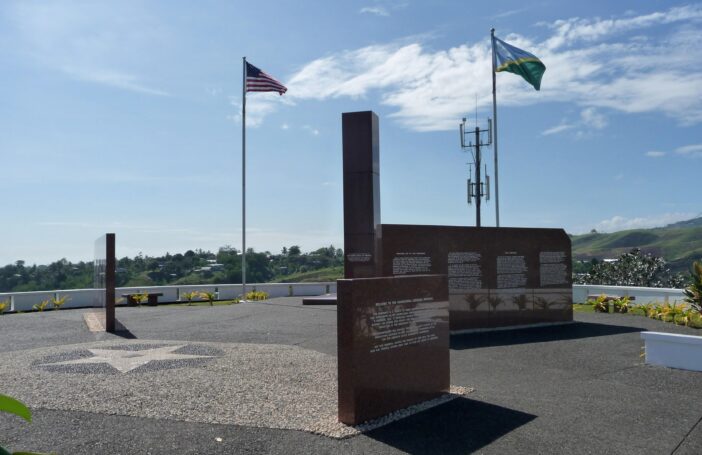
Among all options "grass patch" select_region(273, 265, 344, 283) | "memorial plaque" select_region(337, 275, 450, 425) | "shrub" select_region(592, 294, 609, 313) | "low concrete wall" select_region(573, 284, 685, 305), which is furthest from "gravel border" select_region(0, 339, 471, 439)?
"grass patch" select_region(273, 265, 344, 283)

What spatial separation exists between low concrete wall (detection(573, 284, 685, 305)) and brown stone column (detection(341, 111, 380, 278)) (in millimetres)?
10078

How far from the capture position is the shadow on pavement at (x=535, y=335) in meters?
12.9

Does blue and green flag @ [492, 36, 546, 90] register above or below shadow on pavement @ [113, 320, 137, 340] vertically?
above

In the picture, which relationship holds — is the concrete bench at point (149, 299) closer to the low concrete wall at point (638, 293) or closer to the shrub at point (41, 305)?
the shrub at point (41, 305)

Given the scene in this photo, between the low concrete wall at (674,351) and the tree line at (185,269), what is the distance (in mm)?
32545

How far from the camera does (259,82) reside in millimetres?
24234

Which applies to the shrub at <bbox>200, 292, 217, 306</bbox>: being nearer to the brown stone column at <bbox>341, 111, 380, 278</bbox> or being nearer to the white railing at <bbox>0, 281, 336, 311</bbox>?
the white railing at <bbox>0, 281, 336, 311</bbox>

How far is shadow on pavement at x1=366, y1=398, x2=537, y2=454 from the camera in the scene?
6090mm

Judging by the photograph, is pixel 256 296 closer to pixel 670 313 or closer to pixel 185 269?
pixel 670 313

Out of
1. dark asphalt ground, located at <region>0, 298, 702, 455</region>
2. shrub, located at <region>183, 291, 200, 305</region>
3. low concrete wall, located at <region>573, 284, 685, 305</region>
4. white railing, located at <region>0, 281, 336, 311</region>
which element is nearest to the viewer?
dark asphalt ground, located at <region>0, 298, 702, 455</region>

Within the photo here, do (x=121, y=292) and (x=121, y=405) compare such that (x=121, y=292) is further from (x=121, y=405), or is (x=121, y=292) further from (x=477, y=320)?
(x=121, y=405)

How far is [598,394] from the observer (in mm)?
8203

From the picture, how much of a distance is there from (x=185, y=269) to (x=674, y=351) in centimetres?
5503

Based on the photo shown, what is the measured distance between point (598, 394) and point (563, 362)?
2438 mm
